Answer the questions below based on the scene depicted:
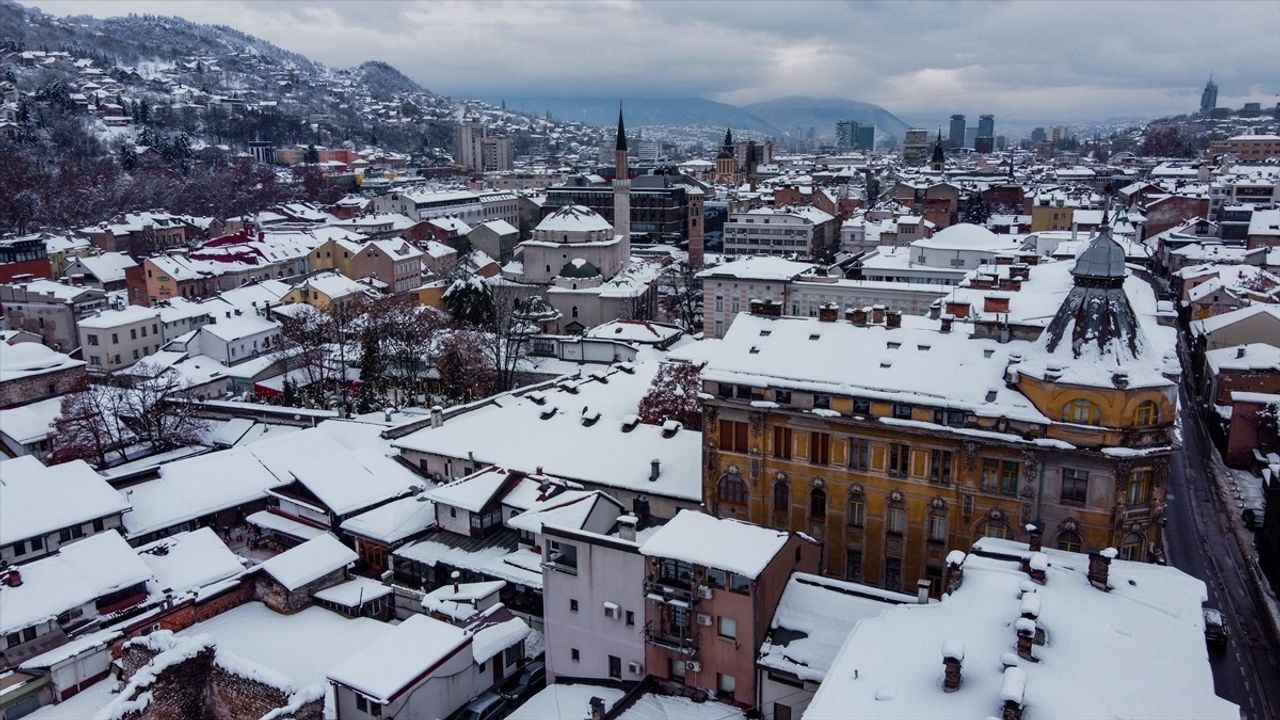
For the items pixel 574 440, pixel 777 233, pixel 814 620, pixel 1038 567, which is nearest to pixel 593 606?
pixel 814 620

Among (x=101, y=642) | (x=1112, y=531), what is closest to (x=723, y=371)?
(x=1112, y=531)

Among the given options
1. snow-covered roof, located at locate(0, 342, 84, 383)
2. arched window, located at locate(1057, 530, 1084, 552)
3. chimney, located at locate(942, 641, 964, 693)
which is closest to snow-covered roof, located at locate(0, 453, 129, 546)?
snow-covered roof, located at locate(0, 342, 84, 383)

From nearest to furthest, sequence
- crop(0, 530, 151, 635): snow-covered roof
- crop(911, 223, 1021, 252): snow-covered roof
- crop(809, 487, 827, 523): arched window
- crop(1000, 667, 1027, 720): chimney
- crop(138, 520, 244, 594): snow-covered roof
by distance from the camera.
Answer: crop(1000, 667, 1027, 720): chimney, crop(0, 530, 151, 635): snow-covered roof, crop(809, 487, 827, 523): arched window, crop(138, 520, 244, 594): snow-covered roof, crop(911, 223, 1021, 252): snow-covered roof

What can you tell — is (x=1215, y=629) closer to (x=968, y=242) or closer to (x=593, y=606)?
(x=593, y=606)

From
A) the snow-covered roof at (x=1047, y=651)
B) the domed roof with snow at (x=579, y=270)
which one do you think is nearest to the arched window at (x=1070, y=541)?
the snow-covered roof at (x=1047, y=651)

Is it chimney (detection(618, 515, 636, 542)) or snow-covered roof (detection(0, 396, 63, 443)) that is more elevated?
chimney (detection(618, 515, 636, 542))

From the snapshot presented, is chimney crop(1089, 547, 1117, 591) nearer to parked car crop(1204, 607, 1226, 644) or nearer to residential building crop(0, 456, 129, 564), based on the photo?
parked car crop(1204, 607, 1226, 644)
